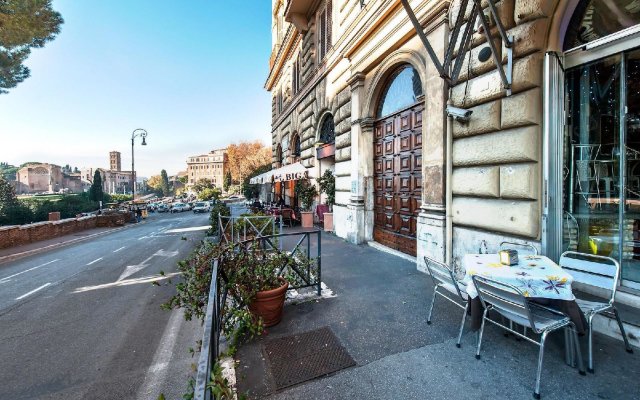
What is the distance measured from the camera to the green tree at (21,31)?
11.0 m

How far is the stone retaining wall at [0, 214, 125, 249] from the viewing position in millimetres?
13091

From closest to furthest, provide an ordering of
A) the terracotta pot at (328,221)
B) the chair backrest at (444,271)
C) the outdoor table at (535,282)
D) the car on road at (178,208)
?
the outdoor table at (535,282) → the chair backrest at (444,271) → the terracotta pot at (328,221) → the car on road at (178,208)

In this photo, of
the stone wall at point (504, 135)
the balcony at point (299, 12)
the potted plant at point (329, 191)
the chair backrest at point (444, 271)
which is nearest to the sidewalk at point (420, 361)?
the chair backrest at point (444, 271)

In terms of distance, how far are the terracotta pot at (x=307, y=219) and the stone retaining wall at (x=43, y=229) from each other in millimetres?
13512

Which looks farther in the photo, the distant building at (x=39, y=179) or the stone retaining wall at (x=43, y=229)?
the distant building at (x=39, y=179)

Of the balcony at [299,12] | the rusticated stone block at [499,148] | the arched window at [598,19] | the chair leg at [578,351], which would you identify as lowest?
the chair leg at [578,351]

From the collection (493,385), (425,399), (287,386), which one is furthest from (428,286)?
(287,386)

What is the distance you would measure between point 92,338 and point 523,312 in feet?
18.4

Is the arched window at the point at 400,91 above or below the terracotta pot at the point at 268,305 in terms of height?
above

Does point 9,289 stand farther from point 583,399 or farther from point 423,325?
point 583,399

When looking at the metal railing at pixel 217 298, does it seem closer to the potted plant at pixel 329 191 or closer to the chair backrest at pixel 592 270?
the chair backrest at pixel 592 270

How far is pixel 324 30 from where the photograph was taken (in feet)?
40.8

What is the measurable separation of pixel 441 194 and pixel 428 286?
1.81 meters

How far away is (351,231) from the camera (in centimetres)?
912
